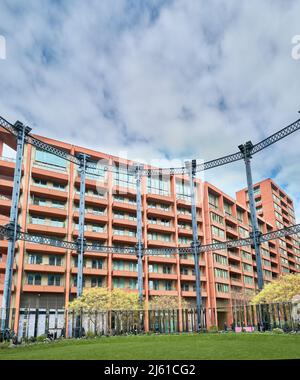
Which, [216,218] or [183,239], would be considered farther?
[216,218]

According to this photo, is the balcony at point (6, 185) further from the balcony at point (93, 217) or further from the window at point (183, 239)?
the window at point (183, 239)

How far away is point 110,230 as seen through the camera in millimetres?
54250

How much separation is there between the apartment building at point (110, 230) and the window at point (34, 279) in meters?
0.13

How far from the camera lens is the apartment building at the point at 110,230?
47.4 meters

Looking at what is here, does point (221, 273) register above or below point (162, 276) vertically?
above

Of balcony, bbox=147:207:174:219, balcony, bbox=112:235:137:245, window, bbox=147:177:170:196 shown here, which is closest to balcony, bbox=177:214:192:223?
balcony, bbox=147:207:174:219

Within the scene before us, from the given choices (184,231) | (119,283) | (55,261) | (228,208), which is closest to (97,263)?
(119,283)

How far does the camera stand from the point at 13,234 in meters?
27.9

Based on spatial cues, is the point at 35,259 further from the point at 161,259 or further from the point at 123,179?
the point at 161,259

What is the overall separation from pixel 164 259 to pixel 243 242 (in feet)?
80.6

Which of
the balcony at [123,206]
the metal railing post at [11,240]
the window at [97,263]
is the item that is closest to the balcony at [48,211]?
the window at [97,263]

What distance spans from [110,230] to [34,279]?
12.8 m

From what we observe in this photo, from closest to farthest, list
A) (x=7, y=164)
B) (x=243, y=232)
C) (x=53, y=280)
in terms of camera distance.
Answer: (x=7, y=164) < (x=53, y=280) < (x=243, y=232)
